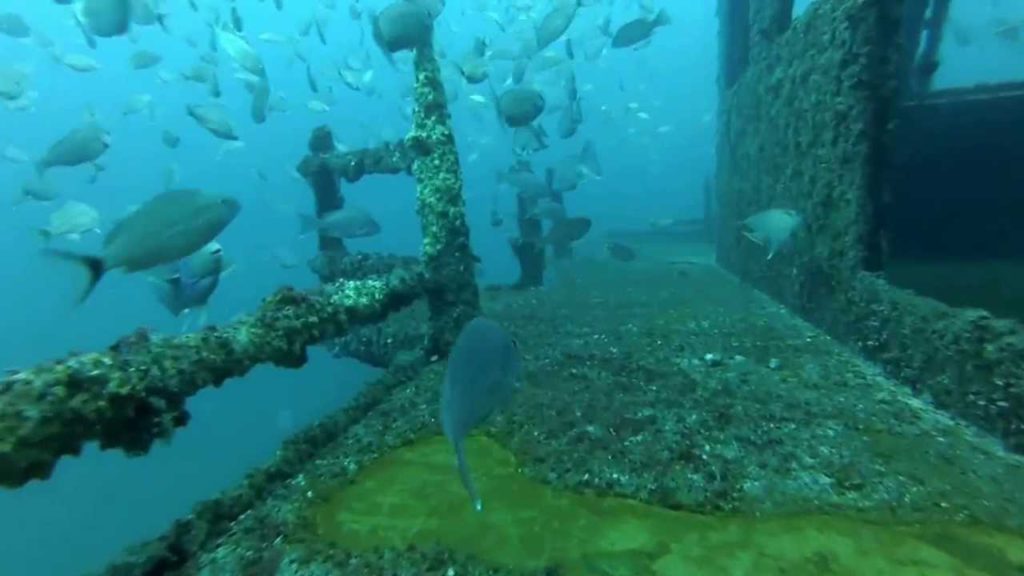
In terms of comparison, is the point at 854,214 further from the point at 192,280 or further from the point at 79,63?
the point at 79,63

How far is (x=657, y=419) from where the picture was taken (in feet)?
13.0

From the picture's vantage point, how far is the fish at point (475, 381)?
2352 mm

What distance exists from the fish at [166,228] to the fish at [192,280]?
761mm

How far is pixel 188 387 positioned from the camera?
118 inches

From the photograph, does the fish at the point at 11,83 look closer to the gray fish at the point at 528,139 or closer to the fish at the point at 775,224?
the gray fish at the point at 528,139

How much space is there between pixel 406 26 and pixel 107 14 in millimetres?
3334

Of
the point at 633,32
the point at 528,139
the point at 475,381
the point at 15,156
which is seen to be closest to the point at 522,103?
the point at 528,139

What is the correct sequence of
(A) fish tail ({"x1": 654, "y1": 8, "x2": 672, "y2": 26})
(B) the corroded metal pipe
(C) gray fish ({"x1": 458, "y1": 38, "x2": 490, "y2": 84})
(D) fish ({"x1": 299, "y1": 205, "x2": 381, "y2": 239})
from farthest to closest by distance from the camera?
(C) gray fish ({"x1": 458, "y1": 38, "x2": 490, "y2": 84}) < (A) fish tail ({"x1": 654, "y1": 8, "x2": 672, "y2": 26}) < (D) fish ({"x1": 299, "y1": 205, "x2": 381, "y2": 239}) < (B) the corroded metal pipe

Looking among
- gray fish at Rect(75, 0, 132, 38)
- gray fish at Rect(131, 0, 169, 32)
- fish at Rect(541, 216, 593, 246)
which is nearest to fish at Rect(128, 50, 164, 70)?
gray fish at Rect(131, 0, 169, 32)

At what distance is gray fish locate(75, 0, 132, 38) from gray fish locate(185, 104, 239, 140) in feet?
5.98

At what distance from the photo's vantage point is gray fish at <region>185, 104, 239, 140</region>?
9.16m

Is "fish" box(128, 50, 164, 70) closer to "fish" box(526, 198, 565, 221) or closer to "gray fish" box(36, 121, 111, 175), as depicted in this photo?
"gray fish" box(36, 121, 111, 175)

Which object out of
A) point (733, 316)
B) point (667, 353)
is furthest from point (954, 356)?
point (733, 316)

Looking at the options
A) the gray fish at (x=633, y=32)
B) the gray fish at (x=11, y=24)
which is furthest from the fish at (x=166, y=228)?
the gray fish at (x=11, y=24)
